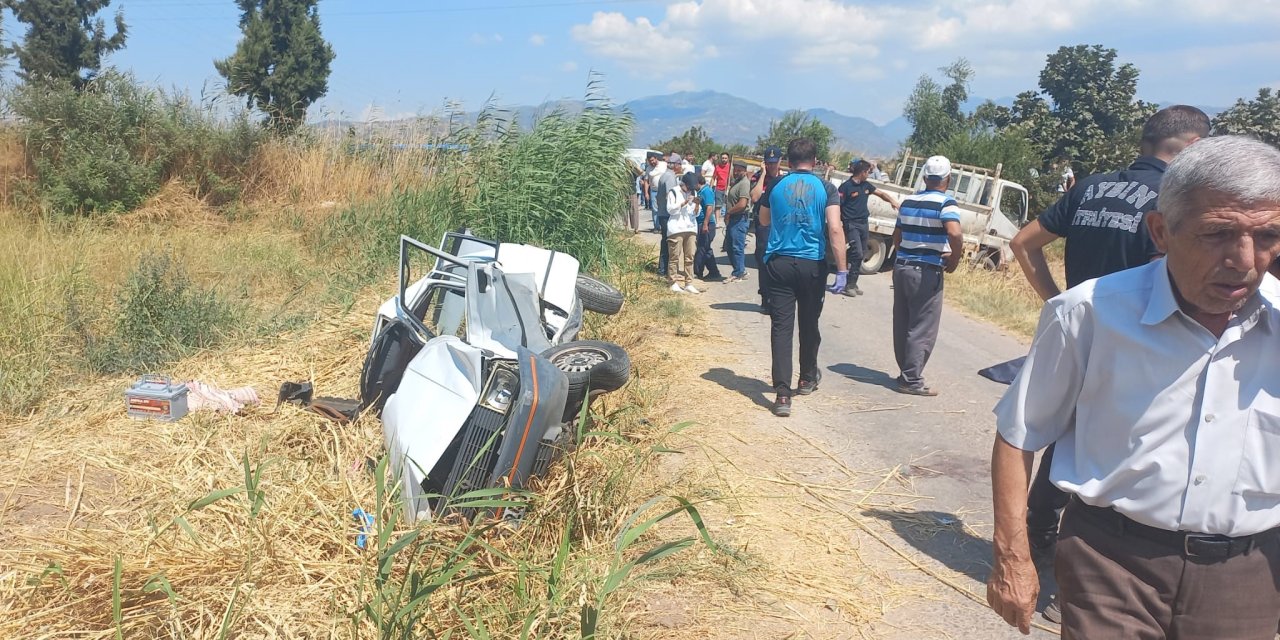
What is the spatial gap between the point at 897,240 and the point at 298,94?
4165 centimetres

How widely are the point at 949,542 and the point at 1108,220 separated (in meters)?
1.73

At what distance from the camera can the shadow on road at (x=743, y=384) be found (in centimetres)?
663

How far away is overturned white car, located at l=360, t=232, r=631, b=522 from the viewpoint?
374cm

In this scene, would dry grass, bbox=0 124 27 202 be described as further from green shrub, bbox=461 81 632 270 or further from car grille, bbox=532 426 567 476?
car grille, bbox=532 426 567 476

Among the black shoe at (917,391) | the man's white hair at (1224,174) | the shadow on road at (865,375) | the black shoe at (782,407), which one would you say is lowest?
the shadow on road at (865,375)

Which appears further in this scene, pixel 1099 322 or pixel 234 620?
pixel 234 620

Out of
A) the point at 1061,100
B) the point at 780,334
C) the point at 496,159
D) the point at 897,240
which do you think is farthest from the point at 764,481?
the point at 1061,100

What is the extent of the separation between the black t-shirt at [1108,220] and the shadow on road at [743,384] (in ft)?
9.32

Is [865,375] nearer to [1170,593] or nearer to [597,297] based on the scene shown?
[597,297]

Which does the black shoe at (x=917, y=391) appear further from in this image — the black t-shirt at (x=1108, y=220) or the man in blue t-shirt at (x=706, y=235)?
the man in blue t-shirt at (x=706, y=235)

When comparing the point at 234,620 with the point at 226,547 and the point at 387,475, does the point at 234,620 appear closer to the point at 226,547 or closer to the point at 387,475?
the point at 226,547

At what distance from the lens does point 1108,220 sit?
3814mm

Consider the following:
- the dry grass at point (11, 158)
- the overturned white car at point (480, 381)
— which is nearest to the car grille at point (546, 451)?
the overturned white car at point (480, 381)

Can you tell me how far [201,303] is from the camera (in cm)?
744
